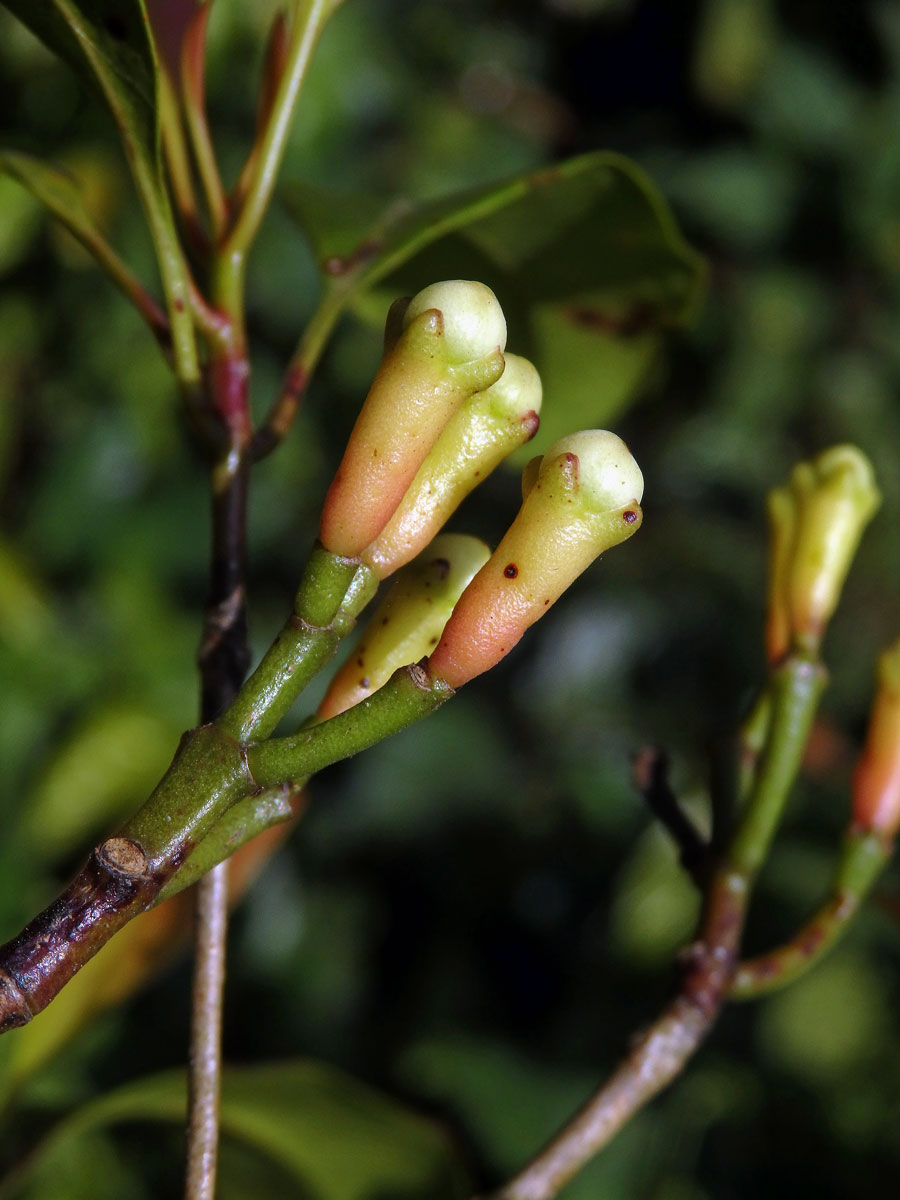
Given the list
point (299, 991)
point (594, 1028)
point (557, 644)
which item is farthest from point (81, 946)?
point (557, 644)

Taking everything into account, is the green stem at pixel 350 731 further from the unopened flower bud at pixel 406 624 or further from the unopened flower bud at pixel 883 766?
the unopened flower bud at pixel 883 766

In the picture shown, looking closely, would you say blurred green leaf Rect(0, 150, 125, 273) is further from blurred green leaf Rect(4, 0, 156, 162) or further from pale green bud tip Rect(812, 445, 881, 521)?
pale green bud tip Rect(812, 445, 881, 521)

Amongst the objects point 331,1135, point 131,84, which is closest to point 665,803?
point 331,1135

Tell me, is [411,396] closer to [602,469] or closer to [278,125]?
[602,469]

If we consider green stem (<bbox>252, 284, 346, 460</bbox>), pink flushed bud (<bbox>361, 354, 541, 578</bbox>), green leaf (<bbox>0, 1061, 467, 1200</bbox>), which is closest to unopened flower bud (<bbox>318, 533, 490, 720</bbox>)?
pink flushed bud (<bbox>361, 354, 541, 578</bbox>)

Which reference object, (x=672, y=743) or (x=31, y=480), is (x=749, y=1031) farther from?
(x=31, y=480)

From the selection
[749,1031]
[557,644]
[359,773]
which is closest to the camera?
[749,1031]

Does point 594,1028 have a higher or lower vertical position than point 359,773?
lower

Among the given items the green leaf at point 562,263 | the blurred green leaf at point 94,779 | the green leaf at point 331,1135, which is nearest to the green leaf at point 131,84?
the green leaf at point 562,263
